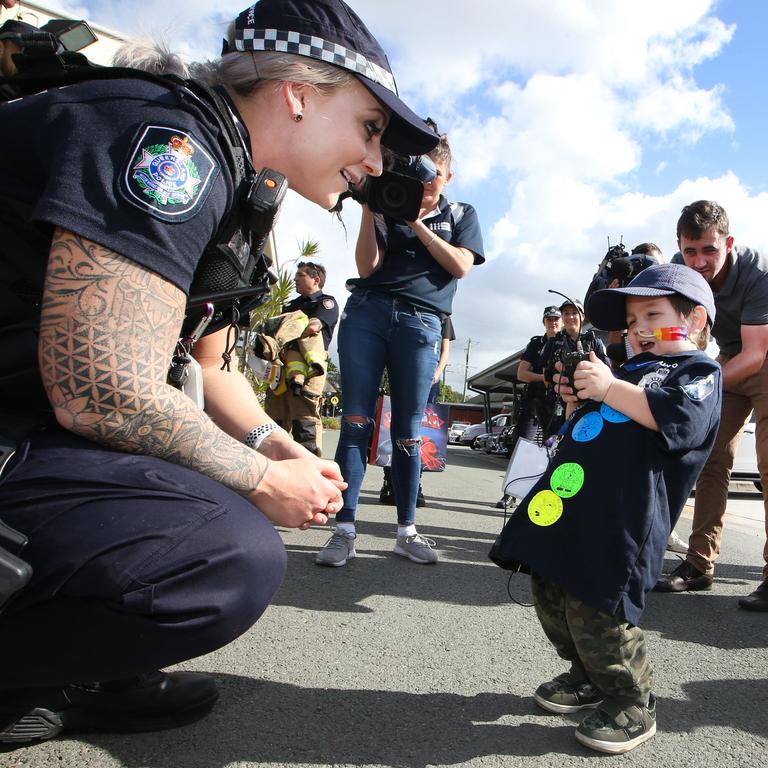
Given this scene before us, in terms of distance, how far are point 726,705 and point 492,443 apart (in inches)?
768

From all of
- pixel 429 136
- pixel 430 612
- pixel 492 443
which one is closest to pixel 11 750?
pixel 430 612

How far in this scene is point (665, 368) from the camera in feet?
6.27

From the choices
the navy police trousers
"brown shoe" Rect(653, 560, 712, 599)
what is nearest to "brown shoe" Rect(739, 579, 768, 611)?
"brown shoe" Rect(653, 560, 712, 599)

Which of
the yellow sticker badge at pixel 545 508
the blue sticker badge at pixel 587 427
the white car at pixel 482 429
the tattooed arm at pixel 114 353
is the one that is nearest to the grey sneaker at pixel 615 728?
the yellow sticker badge at pixel 545 508

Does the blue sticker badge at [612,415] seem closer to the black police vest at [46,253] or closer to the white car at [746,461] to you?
the black police vest at [46,253]

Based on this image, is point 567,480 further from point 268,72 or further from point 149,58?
point 149,58

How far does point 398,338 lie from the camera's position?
3213mm

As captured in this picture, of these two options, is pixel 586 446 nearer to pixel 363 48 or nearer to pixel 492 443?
pixel 363 48

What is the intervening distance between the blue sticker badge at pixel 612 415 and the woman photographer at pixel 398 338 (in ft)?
4.58

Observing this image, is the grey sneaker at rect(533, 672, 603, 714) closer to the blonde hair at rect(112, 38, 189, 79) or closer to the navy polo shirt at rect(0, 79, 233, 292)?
the navy polo shirt at rect(0, 79, 233, 292)

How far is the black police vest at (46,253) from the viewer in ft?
3.77

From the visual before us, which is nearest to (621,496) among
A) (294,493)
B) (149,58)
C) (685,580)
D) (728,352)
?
(294,493)

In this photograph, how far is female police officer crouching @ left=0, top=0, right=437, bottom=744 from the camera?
1.06 meters

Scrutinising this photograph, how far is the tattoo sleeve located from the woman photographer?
206cm
